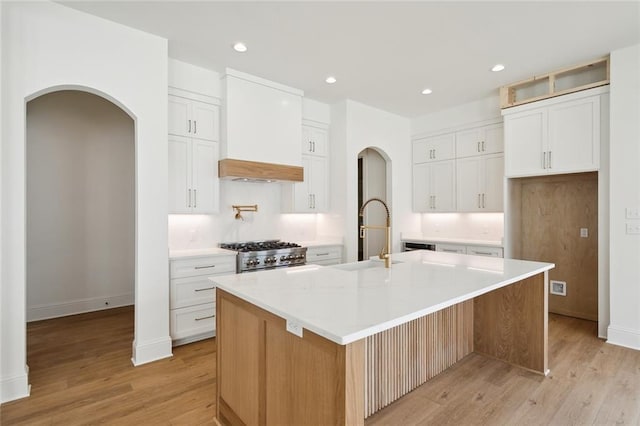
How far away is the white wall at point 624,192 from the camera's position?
3.15 m

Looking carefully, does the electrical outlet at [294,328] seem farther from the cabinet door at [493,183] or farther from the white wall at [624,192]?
the cabinet door at [493,183]

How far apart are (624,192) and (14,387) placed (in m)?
5.46

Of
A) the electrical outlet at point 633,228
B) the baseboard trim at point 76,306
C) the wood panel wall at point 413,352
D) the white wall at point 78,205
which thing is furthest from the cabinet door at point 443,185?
the baseboard trim at point 76,306

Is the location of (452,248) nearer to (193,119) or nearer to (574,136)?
(574,136)

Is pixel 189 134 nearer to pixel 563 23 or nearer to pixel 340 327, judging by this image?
pixel 340 327

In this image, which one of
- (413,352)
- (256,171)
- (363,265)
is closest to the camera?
(413,352)

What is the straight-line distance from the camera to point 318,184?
15.6 feet

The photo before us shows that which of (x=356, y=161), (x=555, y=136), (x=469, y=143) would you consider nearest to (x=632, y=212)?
(x=555, y=136)

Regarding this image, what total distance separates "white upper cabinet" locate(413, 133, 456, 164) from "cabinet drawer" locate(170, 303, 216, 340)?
13.1 feet

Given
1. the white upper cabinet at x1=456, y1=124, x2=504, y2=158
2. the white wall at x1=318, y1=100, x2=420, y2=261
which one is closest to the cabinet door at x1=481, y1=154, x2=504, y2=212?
the white upper cabinet at x1=456, y1=124, x2=504, y2=158

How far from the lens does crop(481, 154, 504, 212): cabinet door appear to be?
454 cm

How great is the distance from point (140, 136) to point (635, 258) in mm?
4830

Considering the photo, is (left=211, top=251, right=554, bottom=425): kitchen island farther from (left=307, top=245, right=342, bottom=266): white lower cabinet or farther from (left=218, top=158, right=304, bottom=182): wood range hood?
(left=218, top=158, right=304, bottom=182): wood range hood

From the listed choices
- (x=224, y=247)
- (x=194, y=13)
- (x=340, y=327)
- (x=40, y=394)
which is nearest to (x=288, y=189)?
(x=224, y=247)
